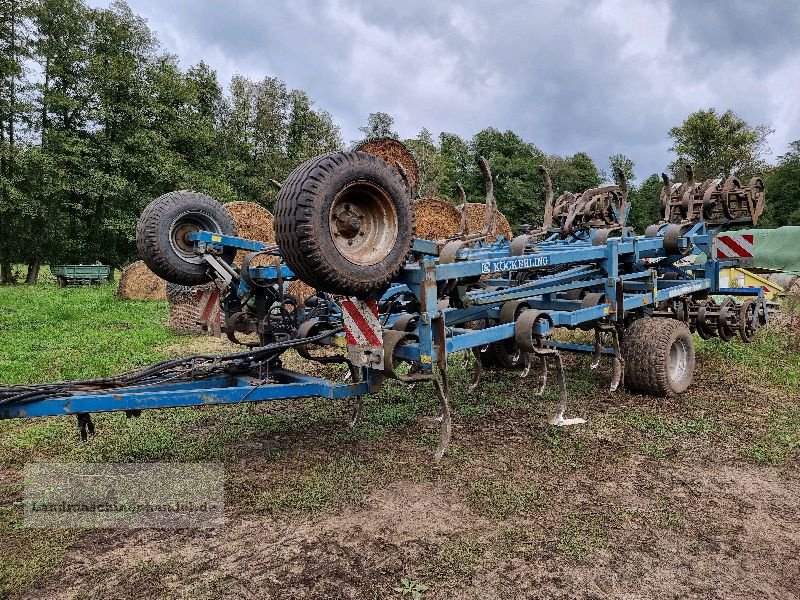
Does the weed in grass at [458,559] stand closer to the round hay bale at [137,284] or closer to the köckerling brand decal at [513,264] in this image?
the köckerling brand decal at [513,264]

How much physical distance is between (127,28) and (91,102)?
4263 millimetres

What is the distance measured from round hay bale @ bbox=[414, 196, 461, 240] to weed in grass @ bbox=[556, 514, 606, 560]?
947 centimetres

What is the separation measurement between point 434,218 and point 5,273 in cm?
Answer: 2280

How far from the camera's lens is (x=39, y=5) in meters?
27.1

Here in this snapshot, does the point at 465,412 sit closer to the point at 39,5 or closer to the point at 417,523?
the point at 417,523

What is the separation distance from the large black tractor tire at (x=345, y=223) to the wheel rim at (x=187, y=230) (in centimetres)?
205

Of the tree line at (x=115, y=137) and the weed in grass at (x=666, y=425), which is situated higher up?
the tree line at (x=115, y=137)

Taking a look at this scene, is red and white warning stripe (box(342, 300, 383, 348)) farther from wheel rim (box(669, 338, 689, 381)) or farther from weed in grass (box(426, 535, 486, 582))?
wheel rim (box(669, 338, 689, 381))

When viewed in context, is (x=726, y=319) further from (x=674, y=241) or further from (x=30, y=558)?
(x=30, y=558)

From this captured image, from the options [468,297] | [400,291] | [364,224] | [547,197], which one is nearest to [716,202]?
[547,197]

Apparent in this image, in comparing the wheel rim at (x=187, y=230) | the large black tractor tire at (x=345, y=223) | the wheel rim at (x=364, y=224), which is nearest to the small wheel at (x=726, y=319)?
the large black tractor tire at (x=345, y=223)

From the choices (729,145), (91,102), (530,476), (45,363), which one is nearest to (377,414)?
(530,476)

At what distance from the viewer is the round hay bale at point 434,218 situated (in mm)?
12789

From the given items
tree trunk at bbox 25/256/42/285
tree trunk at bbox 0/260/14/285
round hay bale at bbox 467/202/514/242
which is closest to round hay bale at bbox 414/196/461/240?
round hay bale at bbox 467/202/514/242
